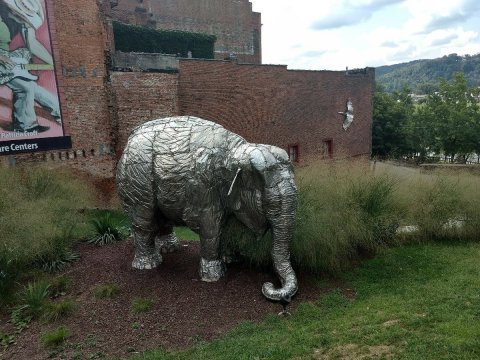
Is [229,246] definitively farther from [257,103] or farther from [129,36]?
[129,36]

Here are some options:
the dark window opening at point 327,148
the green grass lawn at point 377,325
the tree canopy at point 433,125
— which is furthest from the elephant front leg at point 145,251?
the tree canopy at point 433,125

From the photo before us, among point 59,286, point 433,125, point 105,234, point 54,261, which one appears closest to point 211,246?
point 59,286

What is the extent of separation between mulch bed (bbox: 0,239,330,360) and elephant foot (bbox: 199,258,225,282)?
→ 98 millimetres

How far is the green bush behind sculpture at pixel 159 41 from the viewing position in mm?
19125

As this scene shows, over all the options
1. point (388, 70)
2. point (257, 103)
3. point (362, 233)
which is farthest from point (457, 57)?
point (362, 233)

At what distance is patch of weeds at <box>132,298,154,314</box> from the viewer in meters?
5.26

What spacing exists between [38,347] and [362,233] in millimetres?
5031

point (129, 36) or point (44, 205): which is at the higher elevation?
point (129, 36)

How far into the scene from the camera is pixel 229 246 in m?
6.28

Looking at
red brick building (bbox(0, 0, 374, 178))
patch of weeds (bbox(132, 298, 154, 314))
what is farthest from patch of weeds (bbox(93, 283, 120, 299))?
red brick building (bbox(0, 0, 374, 178))

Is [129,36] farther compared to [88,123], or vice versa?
[129,36]

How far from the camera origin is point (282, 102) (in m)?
18.4

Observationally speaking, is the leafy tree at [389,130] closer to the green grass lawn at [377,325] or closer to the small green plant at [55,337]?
the green grass lawn at [377,325]

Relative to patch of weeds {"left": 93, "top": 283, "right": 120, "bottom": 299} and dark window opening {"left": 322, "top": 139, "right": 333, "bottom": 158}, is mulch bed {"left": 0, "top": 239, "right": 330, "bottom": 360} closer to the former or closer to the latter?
patch of weeds {"left": 93, "top": 283, "right": 120, "bottom": 299}
